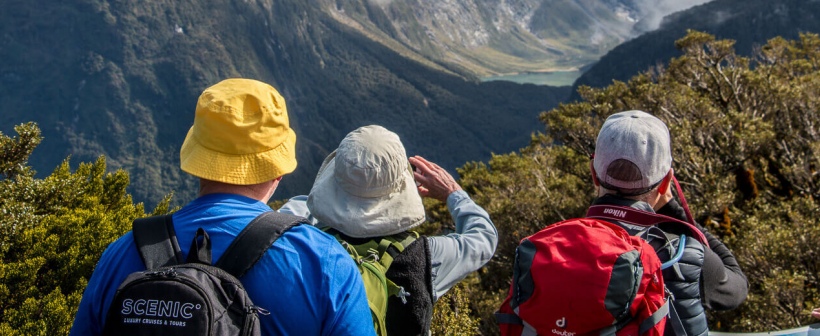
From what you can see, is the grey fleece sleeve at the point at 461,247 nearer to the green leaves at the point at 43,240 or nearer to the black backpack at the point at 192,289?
the black backpack at the point at 192,289

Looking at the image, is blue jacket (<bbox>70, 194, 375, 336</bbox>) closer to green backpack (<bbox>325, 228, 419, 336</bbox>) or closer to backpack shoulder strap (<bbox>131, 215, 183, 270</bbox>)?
backpack shoulder strap (<bbox>131, 215, 183, 270</bbox>)

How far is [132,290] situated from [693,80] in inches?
944

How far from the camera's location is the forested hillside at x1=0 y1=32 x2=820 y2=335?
24.6 ft

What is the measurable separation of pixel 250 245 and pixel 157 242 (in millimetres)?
390

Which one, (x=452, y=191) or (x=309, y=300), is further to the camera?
(x=452, y=191)

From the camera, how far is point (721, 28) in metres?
127

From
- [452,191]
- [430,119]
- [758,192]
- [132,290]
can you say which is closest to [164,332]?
[132,290]

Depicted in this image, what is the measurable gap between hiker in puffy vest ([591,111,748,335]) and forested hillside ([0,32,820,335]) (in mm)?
4242

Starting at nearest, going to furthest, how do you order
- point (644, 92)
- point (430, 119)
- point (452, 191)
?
point (452, 191)
point (644, 92)
point (430, 119)

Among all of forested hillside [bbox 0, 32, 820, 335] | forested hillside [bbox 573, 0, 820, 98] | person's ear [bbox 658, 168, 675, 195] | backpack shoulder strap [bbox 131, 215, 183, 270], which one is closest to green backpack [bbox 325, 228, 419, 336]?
backpack shoulder strap [bbox 131, 215, 183, 270]

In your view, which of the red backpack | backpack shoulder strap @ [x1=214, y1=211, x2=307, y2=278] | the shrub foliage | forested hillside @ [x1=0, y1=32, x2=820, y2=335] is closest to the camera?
backpack shoulder strap @ [x1=214, y1=211, x2=307, y2=278]

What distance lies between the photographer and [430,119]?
195 metres

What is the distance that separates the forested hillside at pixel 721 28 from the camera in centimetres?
11600

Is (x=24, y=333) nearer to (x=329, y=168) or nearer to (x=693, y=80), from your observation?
(x=329, y=168)
